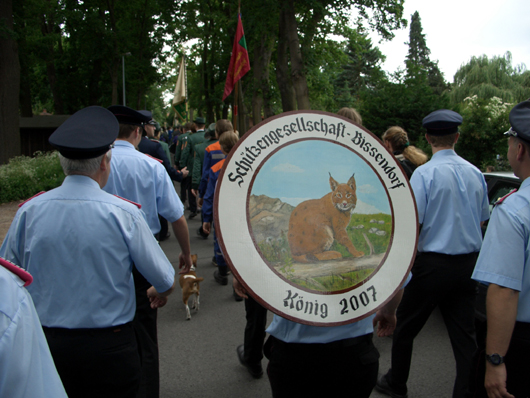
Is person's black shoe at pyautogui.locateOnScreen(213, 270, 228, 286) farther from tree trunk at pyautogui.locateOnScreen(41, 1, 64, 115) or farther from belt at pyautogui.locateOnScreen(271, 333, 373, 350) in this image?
tree trunk at pyautogui.locateOnScreen(41, 1, 64, 115)

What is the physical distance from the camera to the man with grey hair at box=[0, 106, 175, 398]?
1.92 m

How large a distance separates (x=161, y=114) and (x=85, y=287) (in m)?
92.0

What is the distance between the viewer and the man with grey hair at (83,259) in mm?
1916

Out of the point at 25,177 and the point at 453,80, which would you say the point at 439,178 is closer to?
the point at 25,177

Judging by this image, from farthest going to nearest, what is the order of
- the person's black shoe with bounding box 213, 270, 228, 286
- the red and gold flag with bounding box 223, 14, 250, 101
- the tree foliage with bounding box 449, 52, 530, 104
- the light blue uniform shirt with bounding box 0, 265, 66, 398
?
the tree foliage with bounding box 449, 52, 530, 104 → the red and gold flag with bounding box 223, 14, 250, 101 → the person's black shoe with bounding box 213, 270, 228, 286 → the light blue uniform shirt with bounding box 0, 265, 66, 398

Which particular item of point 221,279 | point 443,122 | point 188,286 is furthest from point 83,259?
point 221,279

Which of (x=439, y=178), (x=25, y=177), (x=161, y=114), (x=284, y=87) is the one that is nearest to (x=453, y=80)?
(x=284, y=87)

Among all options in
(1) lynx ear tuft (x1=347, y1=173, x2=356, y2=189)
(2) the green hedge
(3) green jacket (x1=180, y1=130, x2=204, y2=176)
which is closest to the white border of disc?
(1) lynx ear tuft (x1=347, y1=173, x2=356, y2=189)

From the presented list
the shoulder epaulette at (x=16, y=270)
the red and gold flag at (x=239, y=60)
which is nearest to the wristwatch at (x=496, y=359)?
the shoulder epaulette at (x=16, y=270)

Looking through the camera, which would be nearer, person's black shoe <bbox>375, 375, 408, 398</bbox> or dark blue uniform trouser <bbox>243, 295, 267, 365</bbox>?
person's black shoe <bbox>375, 375, 408, 398</bbox>

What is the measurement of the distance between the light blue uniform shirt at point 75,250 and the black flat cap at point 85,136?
131 millimetres

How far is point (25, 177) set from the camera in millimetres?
12266

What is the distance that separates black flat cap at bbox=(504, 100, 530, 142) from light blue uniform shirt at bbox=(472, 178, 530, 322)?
0.66 feet

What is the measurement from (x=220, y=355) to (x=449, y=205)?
2.44 metres
